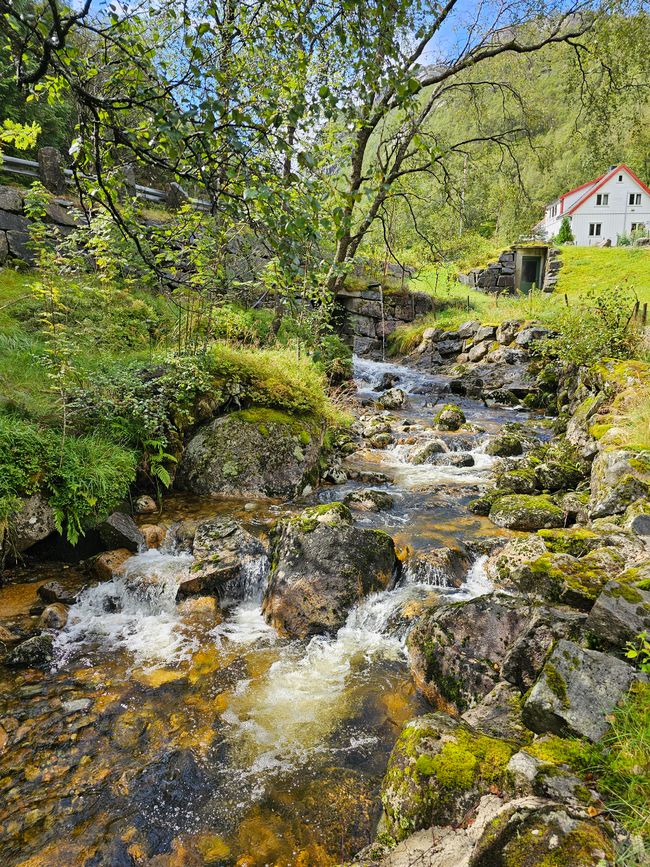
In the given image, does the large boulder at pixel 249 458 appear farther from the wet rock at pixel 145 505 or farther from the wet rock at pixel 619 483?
the wet rock at pixel 619 483

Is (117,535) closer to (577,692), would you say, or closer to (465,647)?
(465,647)

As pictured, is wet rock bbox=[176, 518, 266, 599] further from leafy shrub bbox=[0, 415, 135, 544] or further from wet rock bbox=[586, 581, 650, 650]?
wet rock bbox=[586, 581, 650, 650]

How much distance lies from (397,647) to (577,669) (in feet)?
6.77

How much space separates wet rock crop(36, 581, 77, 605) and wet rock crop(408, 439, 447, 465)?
6.72 metres

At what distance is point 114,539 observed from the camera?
553 centimetres

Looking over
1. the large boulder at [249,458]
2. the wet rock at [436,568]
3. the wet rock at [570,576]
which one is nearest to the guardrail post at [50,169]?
the large boulder at [249,458]

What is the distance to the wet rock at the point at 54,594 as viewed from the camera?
15.2ft

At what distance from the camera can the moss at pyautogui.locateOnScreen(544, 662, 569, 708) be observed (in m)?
2.44

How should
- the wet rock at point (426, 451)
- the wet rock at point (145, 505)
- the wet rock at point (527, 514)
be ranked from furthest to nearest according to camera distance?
1. the wet rock at point (426, 451)
2. the wet rock at point (145, 505)
3. the wet rock at point (527, 514)

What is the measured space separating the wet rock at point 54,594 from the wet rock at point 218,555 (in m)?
1.07

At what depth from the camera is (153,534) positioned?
19.2 ft

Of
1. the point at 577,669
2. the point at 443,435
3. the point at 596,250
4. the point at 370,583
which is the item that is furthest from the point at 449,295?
the point at 577,669

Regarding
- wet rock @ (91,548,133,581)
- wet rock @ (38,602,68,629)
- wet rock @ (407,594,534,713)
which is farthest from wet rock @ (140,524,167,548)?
wet rock @ (407,594,534,713)

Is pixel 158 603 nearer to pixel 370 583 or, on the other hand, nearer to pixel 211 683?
pixel 211 683
